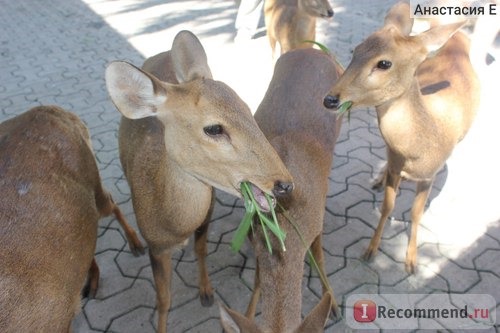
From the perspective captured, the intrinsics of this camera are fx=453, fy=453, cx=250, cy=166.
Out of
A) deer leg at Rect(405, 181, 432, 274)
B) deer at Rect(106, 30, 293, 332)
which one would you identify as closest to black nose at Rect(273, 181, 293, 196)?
deer at Rect(106, 30, 293, 332)

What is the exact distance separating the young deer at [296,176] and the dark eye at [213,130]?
685mm

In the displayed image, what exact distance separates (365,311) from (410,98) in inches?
68.0

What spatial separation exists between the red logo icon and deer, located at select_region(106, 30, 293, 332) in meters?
1.61

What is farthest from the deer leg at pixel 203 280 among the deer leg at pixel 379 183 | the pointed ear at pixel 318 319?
the deer leg at pixel 379 183

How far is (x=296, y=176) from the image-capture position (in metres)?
3.00

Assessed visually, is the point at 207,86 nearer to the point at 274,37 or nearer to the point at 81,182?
the point at 81,182

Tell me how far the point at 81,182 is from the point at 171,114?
39.1 inches

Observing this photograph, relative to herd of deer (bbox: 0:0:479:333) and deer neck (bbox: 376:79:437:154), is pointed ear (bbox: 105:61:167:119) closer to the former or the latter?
herd of deer (bbox: 0:0:479:333)

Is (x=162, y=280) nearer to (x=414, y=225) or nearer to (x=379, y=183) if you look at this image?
(x=414, y=225)

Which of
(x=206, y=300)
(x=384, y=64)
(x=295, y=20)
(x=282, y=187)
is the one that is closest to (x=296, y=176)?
(x=282, y=187)

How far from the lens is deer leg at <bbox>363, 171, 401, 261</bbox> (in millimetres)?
3916

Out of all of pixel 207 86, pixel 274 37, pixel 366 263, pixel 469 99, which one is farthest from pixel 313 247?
pixel 274 37

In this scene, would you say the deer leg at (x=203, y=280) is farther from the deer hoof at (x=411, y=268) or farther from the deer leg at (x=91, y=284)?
the deer hoof at (x=411, y=268)

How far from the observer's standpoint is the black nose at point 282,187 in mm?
2236
